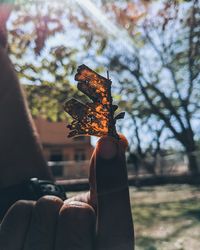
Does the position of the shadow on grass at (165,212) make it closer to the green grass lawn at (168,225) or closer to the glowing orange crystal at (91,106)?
the green grass lawn at (168,225)

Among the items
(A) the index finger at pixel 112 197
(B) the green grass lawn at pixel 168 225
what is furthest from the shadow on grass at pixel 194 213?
(A) the index finger at pixel 112 197

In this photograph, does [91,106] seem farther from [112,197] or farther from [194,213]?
[194,213]

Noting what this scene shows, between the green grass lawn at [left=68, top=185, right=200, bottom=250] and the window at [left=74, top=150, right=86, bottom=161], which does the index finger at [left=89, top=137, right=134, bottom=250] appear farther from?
the window at [left=74, top=150, right=86, bottom=161]

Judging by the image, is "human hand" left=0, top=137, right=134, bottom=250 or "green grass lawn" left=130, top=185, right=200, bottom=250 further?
"green grass lawn" left=130, top=185, right=200, bottom=250

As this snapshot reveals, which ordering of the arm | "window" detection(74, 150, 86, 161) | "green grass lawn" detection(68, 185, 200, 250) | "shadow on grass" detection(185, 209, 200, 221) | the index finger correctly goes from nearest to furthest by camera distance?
the index finger, the arm, "green grass lawn" detection(68, 185, 200, 250), "shadow on grass" detection(185, 209, 200, 221), "window" detection(74, 150, 86, 161)

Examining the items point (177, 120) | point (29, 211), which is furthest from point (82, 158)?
point (29, 211)

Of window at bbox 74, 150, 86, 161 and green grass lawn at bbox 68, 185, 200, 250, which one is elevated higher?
window at bbox 74, 150, 86, 161

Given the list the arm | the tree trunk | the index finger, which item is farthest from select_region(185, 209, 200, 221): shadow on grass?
the tree trunk
